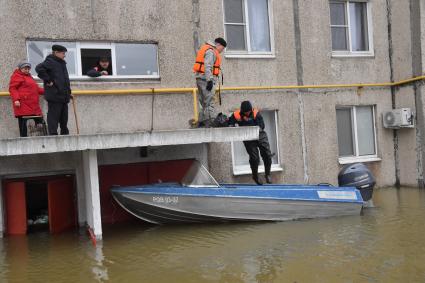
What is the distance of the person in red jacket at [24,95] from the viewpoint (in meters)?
8.47

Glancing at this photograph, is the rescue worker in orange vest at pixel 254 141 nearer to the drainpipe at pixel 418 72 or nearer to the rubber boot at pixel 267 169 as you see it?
the rubber boot at pixel 267 169

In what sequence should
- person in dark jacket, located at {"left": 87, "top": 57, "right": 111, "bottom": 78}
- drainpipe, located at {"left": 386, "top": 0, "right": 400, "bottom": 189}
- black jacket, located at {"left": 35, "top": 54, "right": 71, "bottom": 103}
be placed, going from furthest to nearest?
drainpipe, located at {"left": 386, "top": 0, "right": 400, "bottom": 189}
person in dark jacket, located at {"left": 87, "top": 57, "right": 111, "bottom": 78}
black jacket, located at {"left": 35, "top": 54, "right": 71, "bottom": 103}

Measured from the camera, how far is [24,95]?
28.1 ft

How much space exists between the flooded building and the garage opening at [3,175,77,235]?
0.03 metres

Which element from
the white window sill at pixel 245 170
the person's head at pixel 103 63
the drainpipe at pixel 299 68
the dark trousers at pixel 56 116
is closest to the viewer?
the dark trousers at pixel 56 116

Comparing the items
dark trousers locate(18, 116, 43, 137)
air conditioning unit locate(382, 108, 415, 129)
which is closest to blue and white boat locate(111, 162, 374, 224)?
dark trousers locate(18, 116, 43, 137)

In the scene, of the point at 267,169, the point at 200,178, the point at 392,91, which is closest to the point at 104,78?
the point at 200,178

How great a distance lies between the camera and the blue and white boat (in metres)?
8.83

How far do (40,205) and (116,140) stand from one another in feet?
10.3

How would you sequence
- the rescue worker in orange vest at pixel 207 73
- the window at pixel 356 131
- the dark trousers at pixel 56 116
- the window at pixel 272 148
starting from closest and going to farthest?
the dark trousers at pixel 56 116, the rescue worker in orange vest at pixel 207 73, the window at pixel 272 148, the window at pixel 356 131

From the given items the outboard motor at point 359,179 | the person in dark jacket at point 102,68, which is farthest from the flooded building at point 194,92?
the outboard motor at point 359,179

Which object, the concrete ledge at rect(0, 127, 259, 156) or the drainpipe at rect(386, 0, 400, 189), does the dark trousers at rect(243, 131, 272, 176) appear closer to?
the concrete ledge at rect(0, 127, 259, 156)

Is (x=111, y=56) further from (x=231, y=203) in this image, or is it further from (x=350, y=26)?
(x=350, y=26)

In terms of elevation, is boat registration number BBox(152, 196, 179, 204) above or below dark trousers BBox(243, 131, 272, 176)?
below
